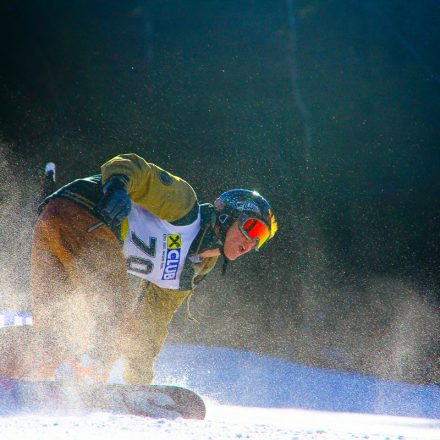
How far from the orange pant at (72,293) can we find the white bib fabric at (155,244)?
1.11ft

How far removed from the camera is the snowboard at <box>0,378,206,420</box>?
5.20ft

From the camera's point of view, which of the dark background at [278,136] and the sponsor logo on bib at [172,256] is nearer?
the sponsor logo on bib at [172,256]

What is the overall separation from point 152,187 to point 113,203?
40 centimetres

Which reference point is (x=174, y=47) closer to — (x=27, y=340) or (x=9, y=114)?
(x=9, y=114)

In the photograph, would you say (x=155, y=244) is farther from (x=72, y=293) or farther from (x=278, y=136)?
(x=278, y=136)

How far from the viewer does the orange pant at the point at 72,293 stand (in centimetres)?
211

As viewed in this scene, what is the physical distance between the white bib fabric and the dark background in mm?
2121

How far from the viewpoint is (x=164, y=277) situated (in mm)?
2664

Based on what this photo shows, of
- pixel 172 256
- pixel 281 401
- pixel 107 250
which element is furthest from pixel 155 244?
pixel 281 401

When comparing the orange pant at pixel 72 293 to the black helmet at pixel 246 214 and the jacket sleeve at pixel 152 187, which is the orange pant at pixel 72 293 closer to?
the jacket sleeve at pixel 152 187

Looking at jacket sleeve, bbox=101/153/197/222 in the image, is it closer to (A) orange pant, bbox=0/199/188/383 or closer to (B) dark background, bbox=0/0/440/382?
(A) orange pant, bbox=0/199/188/383

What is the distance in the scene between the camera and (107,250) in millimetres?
2168

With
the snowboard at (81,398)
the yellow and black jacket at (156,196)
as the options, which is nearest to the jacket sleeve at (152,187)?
the yellow and black jacket at (156,196)

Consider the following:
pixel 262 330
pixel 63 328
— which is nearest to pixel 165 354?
pixel 262 330
